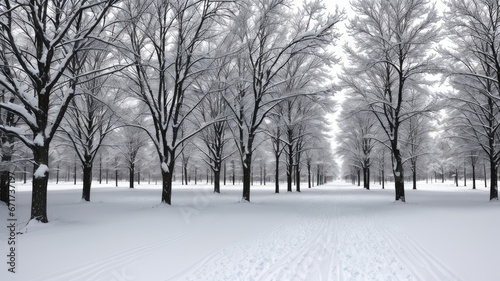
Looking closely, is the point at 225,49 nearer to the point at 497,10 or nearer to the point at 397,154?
the point at 397,154

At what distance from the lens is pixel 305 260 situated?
5.29 metres

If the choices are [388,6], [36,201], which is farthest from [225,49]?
[36,201]

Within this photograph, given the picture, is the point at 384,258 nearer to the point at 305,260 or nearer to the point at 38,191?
the point at 305,260

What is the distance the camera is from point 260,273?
4.55m

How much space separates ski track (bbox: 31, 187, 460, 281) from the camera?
4.43 meters

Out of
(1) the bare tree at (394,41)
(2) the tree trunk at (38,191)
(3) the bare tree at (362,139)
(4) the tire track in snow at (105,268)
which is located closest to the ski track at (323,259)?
(4) the tire track in snow at (105,268)

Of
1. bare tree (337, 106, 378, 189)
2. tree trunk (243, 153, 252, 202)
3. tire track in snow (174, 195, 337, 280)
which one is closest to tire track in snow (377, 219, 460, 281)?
tire track in snow (174, 195, 337, 280)

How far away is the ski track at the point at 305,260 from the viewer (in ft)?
14.5

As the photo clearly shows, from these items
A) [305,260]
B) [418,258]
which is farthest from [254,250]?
[418,258]

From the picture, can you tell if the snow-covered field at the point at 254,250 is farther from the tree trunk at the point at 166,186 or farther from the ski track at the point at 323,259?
the tree trunk at the point at 166,186

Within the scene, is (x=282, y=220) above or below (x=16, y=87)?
below

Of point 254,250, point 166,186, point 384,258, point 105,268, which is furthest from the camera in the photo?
point 166,186

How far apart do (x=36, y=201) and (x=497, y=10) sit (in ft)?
74.2

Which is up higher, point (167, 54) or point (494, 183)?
point (167, 54)
